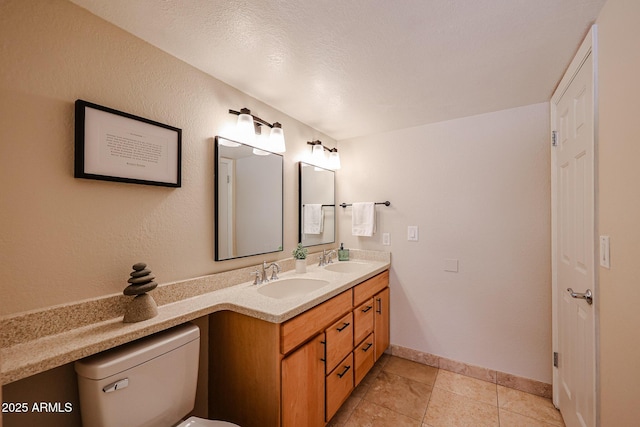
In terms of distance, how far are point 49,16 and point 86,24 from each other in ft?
0.37

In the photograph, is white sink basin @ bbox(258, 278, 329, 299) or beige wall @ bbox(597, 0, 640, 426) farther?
white sink basin @ bbox(258, 278, 329, 299)

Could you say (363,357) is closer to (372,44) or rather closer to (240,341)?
(240,341)

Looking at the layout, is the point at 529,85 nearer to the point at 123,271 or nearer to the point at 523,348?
the point at 523,348

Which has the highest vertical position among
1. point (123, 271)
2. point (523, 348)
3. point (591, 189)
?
point (591, 189)

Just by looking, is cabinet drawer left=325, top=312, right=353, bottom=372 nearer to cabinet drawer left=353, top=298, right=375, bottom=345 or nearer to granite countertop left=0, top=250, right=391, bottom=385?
cabinet drawer left=353, top=298, right=375, bottom=345

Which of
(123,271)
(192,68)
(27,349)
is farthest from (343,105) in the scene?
(27,349)

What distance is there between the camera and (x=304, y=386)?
4.49 ft

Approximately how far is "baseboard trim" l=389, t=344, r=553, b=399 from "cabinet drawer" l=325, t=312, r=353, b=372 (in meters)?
0.92

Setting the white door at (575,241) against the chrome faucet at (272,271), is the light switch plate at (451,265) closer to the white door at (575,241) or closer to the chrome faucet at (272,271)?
the white door at (575,241)

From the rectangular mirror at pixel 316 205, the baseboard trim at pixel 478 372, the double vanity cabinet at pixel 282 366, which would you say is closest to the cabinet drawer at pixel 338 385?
the double vanity cabinet at pixel 282 366

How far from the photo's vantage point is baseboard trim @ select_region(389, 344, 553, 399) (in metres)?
1.94

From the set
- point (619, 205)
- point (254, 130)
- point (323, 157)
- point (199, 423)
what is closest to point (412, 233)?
point (323, 157)

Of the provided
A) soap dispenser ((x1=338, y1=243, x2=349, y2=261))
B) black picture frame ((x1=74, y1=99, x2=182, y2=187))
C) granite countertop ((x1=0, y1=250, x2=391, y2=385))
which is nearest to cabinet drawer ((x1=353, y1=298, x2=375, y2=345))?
granite countertop ((x1=0, y1=250, x2=391, y2=385))

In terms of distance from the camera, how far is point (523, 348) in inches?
78.8
